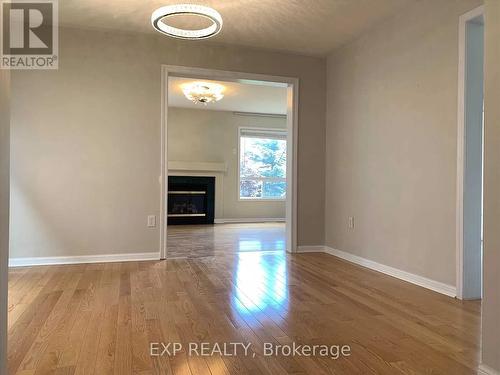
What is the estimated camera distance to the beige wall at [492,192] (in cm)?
138

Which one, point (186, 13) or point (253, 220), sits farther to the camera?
point (253, 220)

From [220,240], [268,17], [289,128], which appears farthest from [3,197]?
[220,240]

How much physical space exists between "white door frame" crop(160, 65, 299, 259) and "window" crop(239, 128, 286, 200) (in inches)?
149

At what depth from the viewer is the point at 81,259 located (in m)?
3.63

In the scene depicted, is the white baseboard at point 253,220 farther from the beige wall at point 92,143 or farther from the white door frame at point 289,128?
the beige wall at point 92,143

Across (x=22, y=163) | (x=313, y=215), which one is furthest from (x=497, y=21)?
(x=22, y=163)

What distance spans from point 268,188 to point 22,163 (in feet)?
17.9

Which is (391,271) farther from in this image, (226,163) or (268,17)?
(226,163)

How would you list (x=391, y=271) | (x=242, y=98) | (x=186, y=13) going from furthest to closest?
(x=242, y=98)
(x=391, y=271)
(x=186, y=13)

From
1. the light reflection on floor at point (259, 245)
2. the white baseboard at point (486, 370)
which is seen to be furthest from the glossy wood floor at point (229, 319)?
the light reflection on floor at point (259, 245)

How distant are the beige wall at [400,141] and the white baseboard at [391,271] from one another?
5 cm

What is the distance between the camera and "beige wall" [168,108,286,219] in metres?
7.61

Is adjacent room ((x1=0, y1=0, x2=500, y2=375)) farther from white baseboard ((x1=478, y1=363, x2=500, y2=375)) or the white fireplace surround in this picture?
the white fireplace surround

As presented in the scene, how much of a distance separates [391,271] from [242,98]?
4.37 m
